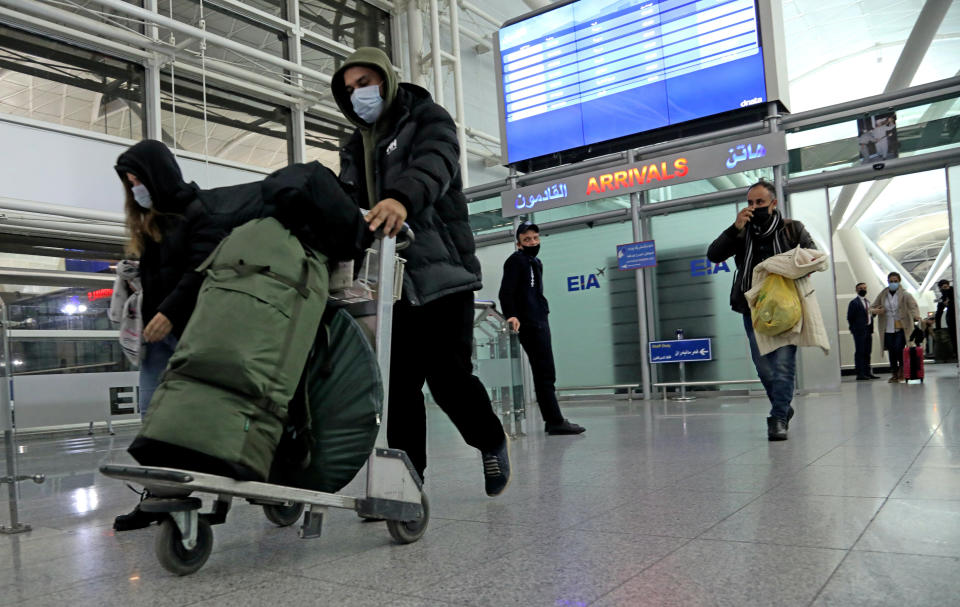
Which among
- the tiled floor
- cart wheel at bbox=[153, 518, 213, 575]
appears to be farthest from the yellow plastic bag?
cart wheel at bbox=[153, 518, 213, 575]

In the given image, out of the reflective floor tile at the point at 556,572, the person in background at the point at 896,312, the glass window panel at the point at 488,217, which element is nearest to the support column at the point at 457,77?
the glass window panel at the point at 488,217

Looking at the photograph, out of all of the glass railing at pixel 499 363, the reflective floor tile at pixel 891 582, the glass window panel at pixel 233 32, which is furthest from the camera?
the glass window panel at pixel 233 32

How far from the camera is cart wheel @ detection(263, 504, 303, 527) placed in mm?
2502

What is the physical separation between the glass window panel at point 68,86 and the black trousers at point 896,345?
1126 cm

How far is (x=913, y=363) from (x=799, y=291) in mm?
7045

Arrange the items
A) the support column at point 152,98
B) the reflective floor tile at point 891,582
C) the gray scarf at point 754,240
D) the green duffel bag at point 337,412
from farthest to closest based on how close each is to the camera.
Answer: the support column at point 152,98 < the gray scarf at point 754,240 < the green duffel bag at point 337,412 < the reflective floor tile at point 891,582

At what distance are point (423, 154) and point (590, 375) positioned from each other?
9.03 m

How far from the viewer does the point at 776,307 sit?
428 cm

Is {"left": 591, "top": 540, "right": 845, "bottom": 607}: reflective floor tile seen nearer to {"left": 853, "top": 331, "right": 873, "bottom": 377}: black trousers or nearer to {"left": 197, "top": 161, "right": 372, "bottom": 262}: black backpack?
{"left": 197, "top": 161, "right": 372, "bottom": 262}: black backpack

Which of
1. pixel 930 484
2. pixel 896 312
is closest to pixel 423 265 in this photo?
pixel 930 484

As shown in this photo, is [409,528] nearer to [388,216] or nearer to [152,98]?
[388,216]

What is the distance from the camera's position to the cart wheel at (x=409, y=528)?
6.88 feet

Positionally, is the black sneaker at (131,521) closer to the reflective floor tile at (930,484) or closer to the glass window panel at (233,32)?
the reflective floor tile at (930,484)

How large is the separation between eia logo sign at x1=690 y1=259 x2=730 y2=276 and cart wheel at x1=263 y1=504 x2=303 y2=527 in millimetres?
8497
